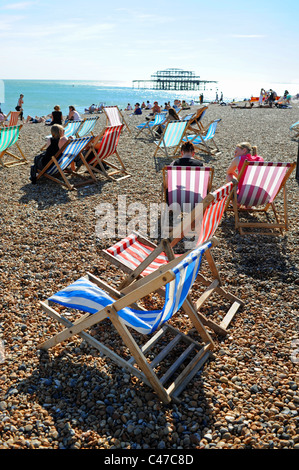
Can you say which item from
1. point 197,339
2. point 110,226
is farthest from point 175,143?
point 197,339

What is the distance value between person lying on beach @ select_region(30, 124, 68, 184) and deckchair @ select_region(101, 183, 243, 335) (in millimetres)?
3557

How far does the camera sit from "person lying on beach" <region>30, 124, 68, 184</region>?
621cm

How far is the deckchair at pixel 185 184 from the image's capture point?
14.4 ft

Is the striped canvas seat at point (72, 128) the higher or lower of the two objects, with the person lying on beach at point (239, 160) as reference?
higher

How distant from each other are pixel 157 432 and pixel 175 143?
7.26m

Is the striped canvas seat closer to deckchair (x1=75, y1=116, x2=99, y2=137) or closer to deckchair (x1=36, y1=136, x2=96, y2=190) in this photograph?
deckchair (x1=75, y1=116, x2=99, y2=137)

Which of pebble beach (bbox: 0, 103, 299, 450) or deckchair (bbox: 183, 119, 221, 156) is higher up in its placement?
deckchair (bbox: 183, 119, 221, 156)

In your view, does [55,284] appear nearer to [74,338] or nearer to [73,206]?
[74,338]

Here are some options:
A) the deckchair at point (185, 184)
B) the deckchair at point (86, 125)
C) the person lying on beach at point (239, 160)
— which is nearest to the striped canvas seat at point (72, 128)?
the deckchair at point (86, 125)

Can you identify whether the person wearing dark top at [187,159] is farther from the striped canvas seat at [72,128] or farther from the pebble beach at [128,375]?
the striped canvas seat at [72,128]

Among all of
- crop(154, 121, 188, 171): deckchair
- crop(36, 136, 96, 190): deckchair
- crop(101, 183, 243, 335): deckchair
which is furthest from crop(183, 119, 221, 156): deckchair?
crop(101, 183, 243, 335): deckchair

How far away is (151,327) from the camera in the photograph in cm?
220

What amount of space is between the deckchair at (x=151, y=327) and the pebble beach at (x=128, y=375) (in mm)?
102
